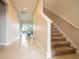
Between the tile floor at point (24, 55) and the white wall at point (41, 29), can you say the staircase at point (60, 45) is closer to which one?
the tile floor at point (24, 55)

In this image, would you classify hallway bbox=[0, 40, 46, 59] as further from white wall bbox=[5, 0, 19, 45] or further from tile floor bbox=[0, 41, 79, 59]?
white wall bbox=[5, 0, 19, 45]

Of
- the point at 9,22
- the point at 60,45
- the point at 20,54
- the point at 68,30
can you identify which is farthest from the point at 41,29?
the point at 9,22

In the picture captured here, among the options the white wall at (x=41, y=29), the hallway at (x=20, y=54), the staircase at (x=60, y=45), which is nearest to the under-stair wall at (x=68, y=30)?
the staircase at (x=60, y=45)

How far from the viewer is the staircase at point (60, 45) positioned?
4.97 m

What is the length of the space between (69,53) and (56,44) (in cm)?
60

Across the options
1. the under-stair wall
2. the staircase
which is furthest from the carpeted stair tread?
the under-stair wall

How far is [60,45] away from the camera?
546 cm

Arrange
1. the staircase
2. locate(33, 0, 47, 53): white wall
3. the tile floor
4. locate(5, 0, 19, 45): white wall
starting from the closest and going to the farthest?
the tile floor → the staircase → locate(33, 0, 47, 53): white wall → locate(5, 0, 19, 45): white wall

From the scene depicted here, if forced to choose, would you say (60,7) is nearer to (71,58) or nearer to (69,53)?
(69,53)

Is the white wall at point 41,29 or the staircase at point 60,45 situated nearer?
the staircase at point 60,45

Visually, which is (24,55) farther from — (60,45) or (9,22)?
(9,22)

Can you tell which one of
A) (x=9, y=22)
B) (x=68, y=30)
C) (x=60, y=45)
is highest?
(x=9, y=22)

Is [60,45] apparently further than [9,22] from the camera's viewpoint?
No

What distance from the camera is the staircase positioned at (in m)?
4.97
